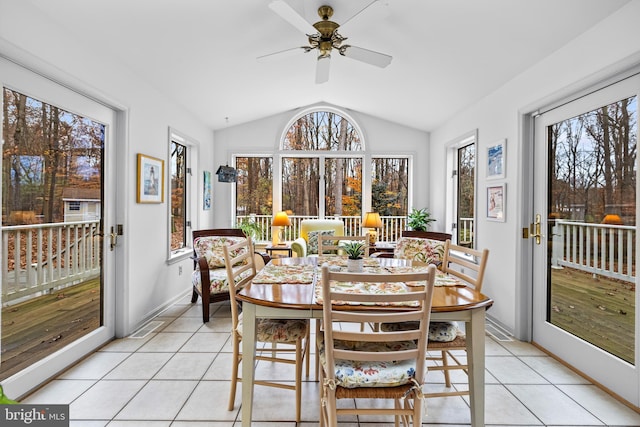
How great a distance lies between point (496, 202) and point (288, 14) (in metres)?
2.74

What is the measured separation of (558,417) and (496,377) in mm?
496

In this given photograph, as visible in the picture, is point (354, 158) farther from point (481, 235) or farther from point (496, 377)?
point (496, 377)

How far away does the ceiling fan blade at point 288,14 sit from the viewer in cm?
221

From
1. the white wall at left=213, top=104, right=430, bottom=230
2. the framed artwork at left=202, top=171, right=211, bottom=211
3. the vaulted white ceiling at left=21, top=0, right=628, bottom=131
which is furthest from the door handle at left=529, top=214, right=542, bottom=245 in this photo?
the framed artwork at left=202, top=171, right=211, bottom=211

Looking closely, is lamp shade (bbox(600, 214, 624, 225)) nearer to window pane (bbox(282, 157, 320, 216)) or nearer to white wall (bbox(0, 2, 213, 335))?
white wall (bbox(0, 2, 213, 335))

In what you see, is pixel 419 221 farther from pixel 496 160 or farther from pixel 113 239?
pixel 113 239

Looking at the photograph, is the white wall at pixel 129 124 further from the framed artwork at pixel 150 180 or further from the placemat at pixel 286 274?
the placemat at pixel 286 274

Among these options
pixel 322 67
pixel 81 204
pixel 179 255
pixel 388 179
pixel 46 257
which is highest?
pixel 322 67

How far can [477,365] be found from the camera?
1.82 meters

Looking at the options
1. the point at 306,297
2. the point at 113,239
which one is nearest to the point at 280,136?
the point at 113,239

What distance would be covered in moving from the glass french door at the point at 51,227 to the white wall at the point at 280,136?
2.76 meters

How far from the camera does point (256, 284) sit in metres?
2.15

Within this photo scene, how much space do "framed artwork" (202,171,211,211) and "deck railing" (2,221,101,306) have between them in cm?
239

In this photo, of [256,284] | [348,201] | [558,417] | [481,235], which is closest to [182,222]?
[348,201]
